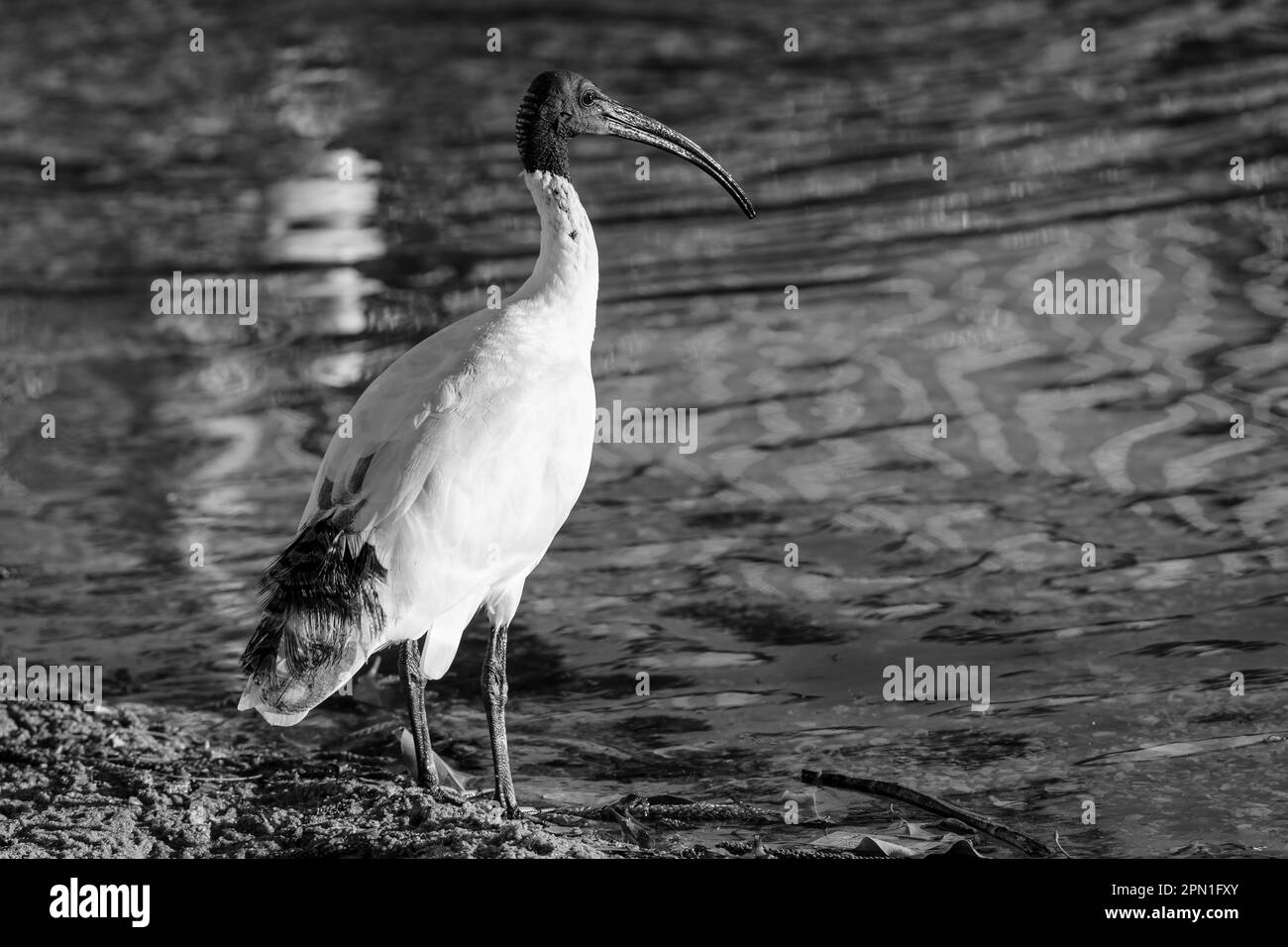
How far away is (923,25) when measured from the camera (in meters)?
21.6

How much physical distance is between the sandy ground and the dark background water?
39cm

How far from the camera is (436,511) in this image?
625cm

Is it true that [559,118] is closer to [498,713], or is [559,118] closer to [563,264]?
[563,264]

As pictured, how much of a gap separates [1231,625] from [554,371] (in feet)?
10.6

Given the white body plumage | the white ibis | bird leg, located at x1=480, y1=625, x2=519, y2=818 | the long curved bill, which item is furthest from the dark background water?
the long curved bill

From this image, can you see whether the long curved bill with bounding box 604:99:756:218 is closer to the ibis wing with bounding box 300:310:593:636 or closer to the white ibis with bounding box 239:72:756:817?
the white ibis with bounding box 239:72:756:817

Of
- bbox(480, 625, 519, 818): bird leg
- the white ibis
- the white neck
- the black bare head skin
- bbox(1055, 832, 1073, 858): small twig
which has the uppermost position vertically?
the black bare head skin

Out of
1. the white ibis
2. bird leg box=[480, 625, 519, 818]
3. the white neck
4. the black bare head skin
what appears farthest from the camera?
the black bare head skin

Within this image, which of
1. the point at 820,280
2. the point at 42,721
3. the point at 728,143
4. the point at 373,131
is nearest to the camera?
the point at 42,721

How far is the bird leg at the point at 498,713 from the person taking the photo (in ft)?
21.0

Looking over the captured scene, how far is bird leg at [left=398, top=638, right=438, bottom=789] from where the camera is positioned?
21.3ft

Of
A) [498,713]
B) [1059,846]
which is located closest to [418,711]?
[498,713]
